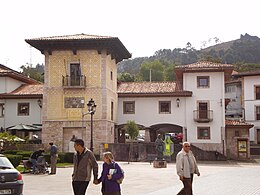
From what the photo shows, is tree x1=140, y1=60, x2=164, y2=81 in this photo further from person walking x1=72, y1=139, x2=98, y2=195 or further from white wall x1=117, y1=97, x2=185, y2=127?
person walking x1=72, y1=139, x2=98, y2=195

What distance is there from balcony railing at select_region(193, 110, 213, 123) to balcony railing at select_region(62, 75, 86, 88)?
33.4ft

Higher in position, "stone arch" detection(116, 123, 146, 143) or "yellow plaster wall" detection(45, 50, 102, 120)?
"yellow plaster wall" detection(45, 50, 102, 120)

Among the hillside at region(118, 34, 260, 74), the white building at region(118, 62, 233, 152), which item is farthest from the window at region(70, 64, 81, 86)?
the hillside at region(118, 34, 260, 74)

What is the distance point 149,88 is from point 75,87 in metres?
8.29

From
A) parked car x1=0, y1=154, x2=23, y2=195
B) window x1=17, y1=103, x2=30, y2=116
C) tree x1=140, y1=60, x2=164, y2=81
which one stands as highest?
tree x1=140, y1=60, x2=164, y2=81

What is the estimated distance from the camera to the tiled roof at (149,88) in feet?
129

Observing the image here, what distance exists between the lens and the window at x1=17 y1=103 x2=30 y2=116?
1585 inches

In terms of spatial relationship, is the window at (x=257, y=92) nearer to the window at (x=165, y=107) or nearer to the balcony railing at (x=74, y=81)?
the window at (x=165, y=107)

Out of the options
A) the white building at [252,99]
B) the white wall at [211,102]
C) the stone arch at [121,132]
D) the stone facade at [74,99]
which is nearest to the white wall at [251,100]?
the white building at [252,99]

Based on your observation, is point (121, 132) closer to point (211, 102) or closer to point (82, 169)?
point (211, 102)

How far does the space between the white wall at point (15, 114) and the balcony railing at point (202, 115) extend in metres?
13.8

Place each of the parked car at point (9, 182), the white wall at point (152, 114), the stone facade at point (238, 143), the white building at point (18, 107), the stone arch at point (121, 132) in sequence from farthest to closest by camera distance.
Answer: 1. the white building at point (18, 107)
2. the stone arch at point (121, 132)
3. the white wall at point (152, 114)
4. the stone facade at point (238, 143)
5. the parked car at point (9, 182)

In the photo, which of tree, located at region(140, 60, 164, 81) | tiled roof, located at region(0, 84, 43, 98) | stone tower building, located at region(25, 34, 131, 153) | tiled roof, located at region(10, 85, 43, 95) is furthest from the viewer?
tree, located at region(140, 60, 164, 81)

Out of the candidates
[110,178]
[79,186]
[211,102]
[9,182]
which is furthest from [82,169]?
[211,102]
